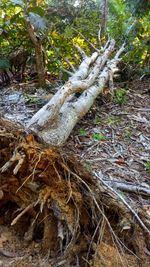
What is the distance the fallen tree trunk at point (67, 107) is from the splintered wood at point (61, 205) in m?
0.25

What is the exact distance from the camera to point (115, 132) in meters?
4.01

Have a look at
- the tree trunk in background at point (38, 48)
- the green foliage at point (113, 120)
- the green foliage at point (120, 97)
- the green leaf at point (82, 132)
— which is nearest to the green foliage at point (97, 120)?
the green foliage at point (113, 120)

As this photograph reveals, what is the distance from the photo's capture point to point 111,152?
3469mm

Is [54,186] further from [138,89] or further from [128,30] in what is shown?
[128,30]

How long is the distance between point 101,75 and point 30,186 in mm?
3371

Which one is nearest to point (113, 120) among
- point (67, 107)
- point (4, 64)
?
point (67, 107)

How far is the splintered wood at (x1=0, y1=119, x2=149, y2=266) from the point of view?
1977mm

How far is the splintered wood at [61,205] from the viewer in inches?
77.8

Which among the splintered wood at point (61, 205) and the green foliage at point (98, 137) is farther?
the green foliage at point (98, 137)

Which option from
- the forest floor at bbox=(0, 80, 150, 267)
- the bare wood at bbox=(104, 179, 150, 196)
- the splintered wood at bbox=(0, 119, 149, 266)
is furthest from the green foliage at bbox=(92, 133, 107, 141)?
the splintered wood at bbox=(0, 119, 149, 266)

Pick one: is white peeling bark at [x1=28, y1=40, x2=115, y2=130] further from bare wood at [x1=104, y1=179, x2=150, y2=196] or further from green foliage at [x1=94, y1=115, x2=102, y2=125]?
bare wood at [x1=104, y1=179, x2=150, y2=196]

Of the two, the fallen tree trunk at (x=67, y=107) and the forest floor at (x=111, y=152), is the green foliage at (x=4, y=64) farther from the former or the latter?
the fallen tree trunk at (x=67, y=107)

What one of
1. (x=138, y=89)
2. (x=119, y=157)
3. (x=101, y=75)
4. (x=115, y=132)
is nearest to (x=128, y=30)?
(x=138, y=89)

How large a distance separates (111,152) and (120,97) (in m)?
1.95
